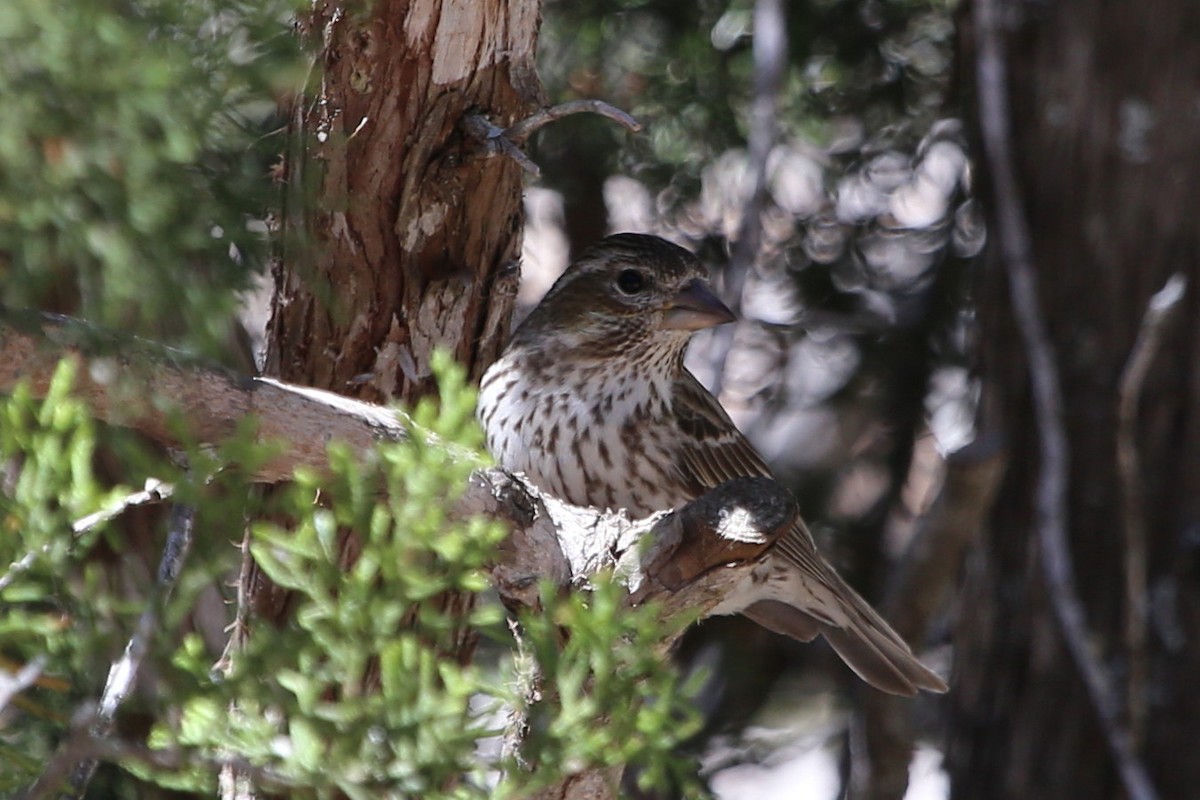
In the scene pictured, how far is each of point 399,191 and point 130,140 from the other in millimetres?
1540

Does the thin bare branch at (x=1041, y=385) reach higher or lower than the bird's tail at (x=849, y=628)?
higher

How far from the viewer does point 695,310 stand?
4398mm

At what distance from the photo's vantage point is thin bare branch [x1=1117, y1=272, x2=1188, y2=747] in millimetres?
4773

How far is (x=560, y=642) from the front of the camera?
119 inches

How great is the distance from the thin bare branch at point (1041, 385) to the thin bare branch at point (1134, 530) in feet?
0.24

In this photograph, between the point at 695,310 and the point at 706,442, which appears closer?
the point at 695,310

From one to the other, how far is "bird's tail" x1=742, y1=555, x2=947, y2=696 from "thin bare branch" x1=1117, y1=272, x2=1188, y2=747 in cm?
70

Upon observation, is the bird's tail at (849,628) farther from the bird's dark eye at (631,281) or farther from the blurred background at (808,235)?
the bird's dark eye at (631,281)

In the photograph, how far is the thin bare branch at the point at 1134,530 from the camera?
4.77m

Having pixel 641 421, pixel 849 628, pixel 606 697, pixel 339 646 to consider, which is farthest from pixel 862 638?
pixel 339 646

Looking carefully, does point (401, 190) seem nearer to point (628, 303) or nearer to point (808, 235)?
point (628, 303)

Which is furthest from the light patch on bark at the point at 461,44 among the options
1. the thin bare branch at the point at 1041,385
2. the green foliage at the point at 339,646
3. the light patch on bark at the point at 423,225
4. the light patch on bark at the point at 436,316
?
the thin bare branch at the point at 1041,385

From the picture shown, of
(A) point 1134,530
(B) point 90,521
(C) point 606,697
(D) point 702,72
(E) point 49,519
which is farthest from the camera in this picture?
(D) point 702,72

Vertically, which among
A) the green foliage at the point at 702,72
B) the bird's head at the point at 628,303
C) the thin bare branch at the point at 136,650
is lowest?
the thin bare branch at the point at 136,650
